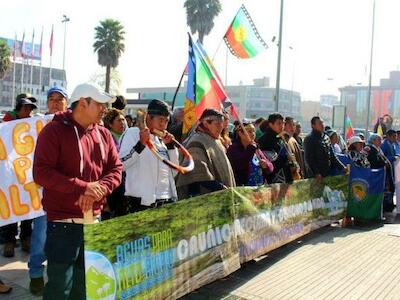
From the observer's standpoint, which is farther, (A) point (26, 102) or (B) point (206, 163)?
(A) point (26, 102)

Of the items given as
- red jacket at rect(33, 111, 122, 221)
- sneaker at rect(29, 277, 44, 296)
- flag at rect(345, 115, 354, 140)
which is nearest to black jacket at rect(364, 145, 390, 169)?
sneaker at rect(29, 277, 44, 296)

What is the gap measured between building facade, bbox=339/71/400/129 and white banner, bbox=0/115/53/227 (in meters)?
116

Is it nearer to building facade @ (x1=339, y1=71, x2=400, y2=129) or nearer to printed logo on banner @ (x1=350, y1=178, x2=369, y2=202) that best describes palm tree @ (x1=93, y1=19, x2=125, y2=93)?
printed logo on banner @ (x1=350, y1=178, x2=369, y2=202)

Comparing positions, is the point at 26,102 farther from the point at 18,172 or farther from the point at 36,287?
the point at 36,287

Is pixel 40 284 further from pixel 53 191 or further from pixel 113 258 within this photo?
pixel 53 191

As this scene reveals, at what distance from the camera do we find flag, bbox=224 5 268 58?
8.98 m

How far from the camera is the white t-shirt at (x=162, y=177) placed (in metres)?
4.30

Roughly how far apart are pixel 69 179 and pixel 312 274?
3.45 meters

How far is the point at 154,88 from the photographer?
114062 mm

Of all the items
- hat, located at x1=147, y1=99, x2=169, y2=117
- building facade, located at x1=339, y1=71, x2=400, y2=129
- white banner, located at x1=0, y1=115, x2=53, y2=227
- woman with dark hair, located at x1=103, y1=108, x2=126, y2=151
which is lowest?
white banner, located at x1=0, y1=115, x2=53, y2=227

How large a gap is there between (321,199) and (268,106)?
10707 cm

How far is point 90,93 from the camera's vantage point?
3102mm

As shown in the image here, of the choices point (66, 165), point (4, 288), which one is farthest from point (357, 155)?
point (66, 165)

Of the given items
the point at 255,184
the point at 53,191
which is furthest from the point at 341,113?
the point at 53,191
